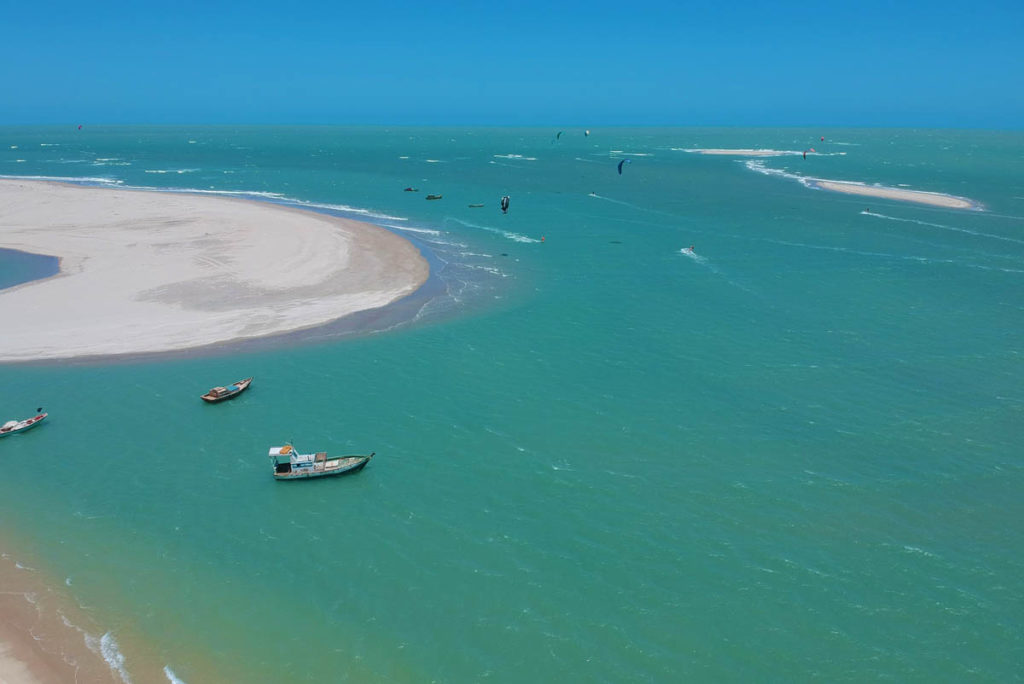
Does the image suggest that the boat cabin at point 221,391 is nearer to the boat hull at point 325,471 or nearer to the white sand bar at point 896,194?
the boat hull at point 325,471

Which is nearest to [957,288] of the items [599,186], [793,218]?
[793,218]

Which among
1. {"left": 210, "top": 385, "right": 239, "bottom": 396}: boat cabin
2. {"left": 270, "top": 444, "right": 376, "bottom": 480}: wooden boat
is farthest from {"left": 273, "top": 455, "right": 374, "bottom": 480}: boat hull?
{"left": 210, "top": 385, "right": 239, "bottom": 396}: boat cabin

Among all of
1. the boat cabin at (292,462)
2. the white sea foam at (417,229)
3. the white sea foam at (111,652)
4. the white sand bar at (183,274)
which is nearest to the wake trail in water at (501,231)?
the white sea foam at (417,229)

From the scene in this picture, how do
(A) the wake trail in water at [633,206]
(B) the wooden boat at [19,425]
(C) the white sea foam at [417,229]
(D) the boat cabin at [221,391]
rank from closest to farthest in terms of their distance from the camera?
(B) the wooden boat at [19,425], (D) the boat cabin at [221,391], (C) the white sea foam at [417,229], (A) the wake trail in water at [633,206]

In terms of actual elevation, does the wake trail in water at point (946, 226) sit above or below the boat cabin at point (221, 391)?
above

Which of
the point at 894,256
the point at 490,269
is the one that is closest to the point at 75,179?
the point at 490,269

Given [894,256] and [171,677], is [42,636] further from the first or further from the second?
[894,256]
